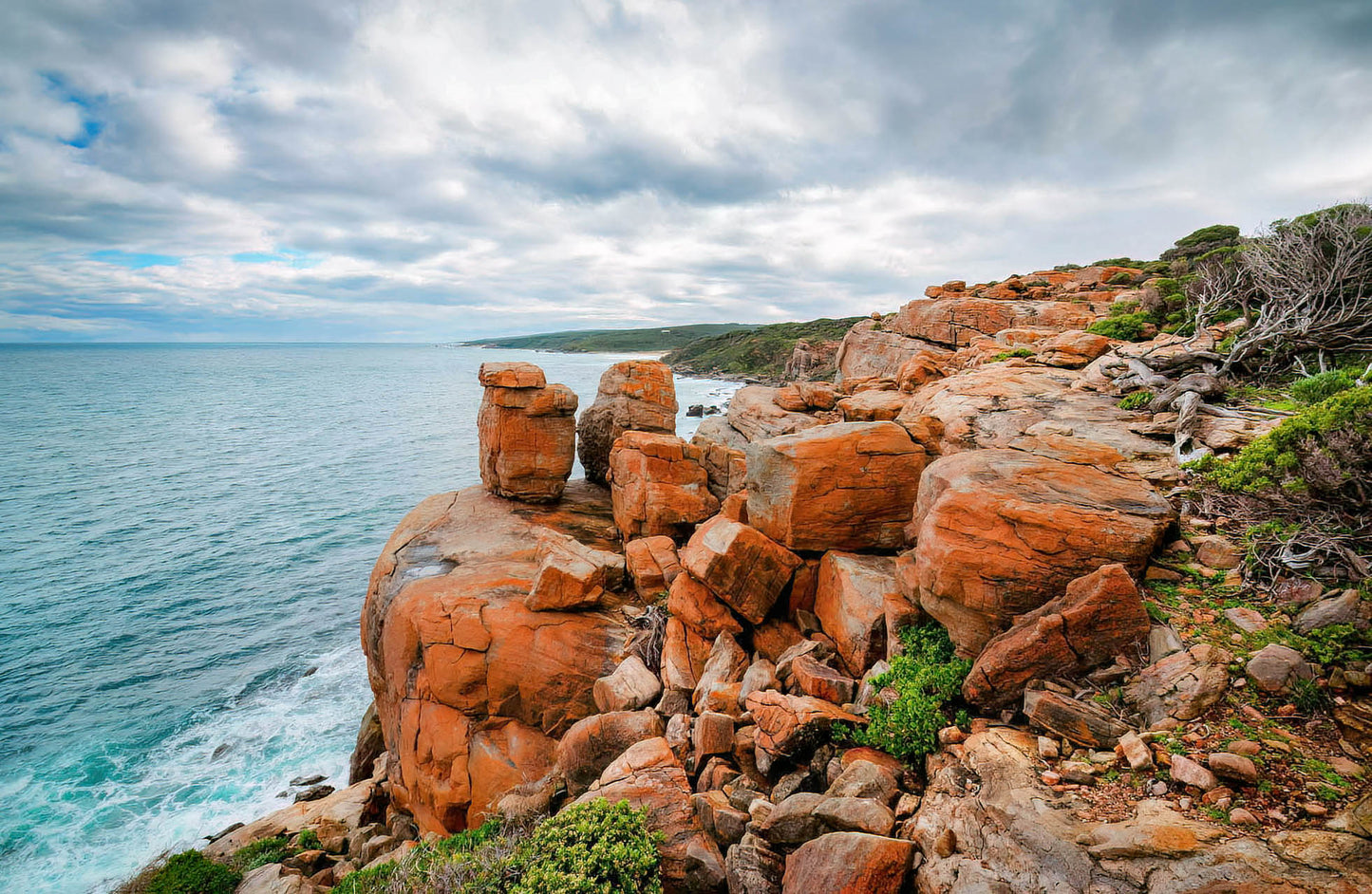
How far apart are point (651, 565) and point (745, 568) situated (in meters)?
4.30

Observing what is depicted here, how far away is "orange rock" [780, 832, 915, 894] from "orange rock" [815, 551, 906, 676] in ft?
13.5

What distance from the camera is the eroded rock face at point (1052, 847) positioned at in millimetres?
4293

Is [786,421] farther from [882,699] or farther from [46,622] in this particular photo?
[46,622]

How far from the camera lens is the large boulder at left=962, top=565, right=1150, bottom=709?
6.98 m

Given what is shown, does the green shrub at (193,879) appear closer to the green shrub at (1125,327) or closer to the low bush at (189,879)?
the low bush at (189,879)

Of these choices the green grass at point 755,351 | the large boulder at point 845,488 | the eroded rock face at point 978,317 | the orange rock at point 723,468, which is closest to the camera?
the large boulder at point 845,488

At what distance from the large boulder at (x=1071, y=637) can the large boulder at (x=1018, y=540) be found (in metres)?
0.70

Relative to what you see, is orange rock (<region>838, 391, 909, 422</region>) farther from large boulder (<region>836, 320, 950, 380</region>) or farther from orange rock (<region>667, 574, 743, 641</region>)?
large boulder (<region>836, 320, 950, 380</region>)

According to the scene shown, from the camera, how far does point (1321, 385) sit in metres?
11.4

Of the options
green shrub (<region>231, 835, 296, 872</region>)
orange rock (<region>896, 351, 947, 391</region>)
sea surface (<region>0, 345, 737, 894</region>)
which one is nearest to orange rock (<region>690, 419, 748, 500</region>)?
orange rock (<region>896, 351, 947, 391</region>)

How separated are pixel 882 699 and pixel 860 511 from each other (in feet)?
16.0

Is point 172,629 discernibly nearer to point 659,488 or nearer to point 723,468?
point 659,488

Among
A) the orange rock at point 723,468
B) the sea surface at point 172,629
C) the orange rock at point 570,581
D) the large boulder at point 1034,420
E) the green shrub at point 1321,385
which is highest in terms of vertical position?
the green shrub at point 1321,385

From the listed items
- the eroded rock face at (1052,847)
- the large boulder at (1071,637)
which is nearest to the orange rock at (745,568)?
the large boulder at (1071,637)
